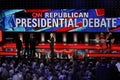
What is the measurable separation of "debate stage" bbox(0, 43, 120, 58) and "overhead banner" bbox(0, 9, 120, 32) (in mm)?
1311

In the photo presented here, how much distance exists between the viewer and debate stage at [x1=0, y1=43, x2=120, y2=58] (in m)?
26.6

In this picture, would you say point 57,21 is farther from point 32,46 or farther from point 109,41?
point 32,46

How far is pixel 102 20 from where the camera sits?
99.3ft

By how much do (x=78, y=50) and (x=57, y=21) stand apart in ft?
12.1

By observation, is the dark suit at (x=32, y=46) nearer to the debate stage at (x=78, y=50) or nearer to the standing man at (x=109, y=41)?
the debate stage at (x=78, y=50)

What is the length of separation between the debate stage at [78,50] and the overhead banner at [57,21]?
1.31 m

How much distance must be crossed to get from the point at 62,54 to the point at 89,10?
17.4ft

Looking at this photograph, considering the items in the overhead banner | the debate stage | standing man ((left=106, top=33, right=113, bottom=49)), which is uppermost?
the overhead banner

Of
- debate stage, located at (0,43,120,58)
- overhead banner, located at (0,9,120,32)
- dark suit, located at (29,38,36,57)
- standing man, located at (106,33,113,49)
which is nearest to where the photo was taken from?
dark suit, located at (29,38,36,57)

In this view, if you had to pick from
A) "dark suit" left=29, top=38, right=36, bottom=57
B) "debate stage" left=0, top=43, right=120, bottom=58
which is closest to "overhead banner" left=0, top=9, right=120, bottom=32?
"debate stage" left=0, top=43, right=120, bottom=58

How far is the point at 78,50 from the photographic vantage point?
90.6ft

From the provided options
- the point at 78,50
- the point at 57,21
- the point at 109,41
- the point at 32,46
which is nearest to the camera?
the point at 32,46

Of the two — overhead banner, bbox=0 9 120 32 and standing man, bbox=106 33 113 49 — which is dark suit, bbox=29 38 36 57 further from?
overhead banner, bbox=0 9 120 32

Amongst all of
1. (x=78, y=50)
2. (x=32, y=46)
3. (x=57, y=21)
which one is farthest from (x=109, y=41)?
(x=32, y=46)
